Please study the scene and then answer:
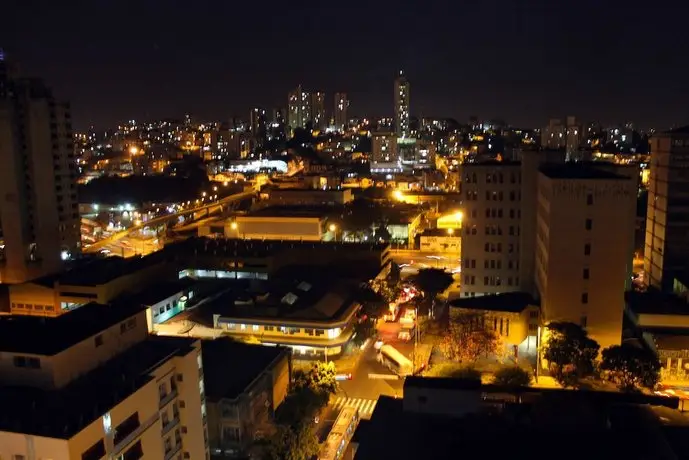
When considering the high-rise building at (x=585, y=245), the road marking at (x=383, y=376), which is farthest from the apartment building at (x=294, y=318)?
the high-rise building at (x=585, y=245)

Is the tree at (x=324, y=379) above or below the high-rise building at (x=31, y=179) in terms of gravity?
below

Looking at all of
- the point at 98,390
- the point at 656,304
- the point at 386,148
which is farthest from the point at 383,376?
the point at 386,148

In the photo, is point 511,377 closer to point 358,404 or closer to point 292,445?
point 358,404

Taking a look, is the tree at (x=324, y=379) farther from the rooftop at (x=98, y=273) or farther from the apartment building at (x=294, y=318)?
the rooftop at (x=98, y=273)

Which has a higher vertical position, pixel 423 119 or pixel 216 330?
pixel 423 119

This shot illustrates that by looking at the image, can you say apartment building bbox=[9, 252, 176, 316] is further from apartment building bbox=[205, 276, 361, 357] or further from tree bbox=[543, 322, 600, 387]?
tree bbox=[543, 322, 600, 387]

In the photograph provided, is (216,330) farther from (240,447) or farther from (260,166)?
(260,166)

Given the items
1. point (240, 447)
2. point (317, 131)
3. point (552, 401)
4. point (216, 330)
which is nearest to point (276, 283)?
point (216, 330)
